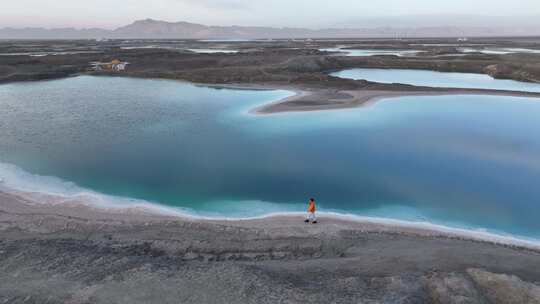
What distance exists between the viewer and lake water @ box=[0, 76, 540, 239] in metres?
15.9

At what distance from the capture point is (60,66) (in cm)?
5891

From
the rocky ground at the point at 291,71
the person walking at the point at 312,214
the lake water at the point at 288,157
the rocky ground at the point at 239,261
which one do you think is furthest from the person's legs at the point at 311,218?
the rocky ground at the point at 291,71

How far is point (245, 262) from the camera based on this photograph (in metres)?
10.8

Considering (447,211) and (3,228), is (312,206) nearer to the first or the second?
(447,211)

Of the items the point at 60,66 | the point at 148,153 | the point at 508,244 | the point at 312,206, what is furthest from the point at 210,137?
the point at 60,66

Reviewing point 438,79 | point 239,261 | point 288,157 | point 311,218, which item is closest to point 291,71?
point 438,79

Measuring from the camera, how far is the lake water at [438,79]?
44656 mm

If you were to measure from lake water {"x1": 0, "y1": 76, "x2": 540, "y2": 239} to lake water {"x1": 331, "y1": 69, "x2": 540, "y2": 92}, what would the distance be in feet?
33.9

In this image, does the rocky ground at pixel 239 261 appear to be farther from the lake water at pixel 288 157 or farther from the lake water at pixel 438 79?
the lake water at pixel 438 79

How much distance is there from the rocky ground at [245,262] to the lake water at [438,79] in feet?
127

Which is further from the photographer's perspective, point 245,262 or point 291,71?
point 291,71

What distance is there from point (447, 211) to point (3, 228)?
56.3 ft

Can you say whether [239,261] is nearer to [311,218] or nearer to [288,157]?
[311,218]

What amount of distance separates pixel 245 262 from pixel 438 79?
48984 mm
